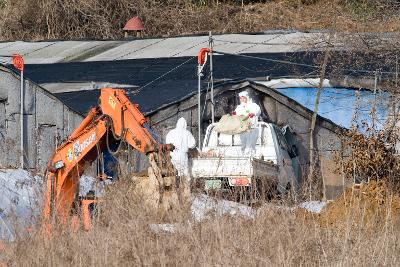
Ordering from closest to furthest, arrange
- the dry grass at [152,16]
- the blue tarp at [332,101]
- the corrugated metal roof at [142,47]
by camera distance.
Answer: the blue tarp at [332,101] → the corrugated metal roof at [142,47] → the dry grass at [152,16]

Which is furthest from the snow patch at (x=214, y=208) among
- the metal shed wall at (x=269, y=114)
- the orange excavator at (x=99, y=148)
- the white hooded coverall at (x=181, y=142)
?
the metal shed wall at (x=269, y=114)

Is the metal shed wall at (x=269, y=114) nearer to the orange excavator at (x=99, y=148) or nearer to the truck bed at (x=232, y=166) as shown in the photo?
the truck bed at (x=232, y=166)

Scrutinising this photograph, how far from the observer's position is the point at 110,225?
10375mm

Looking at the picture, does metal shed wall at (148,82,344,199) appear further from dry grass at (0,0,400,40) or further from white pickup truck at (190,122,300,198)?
dry grass at (0,0,400,40)

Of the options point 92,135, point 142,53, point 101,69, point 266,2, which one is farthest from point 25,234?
point 266,2

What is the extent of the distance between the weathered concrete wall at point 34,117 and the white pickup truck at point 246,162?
3.36 meters

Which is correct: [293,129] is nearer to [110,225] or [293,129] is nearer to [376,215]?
[376,215]

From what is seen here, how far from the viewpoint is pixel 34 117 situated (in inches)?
864

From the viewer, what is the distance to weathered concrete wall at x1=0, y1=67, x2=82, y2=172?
21734mm

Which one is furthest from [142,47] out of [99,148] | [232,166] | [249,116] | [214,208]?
[214,208]

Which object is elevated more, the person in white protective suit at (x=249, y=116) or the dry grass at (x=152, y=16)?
the dry grass at (x=152, y=16)

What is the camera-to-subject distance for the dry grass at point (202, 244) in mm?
9406

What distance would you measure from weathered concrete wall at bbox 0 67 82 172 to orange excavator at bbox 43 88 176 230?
8.65 meters

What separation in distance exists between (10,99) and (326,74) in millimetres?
6440
